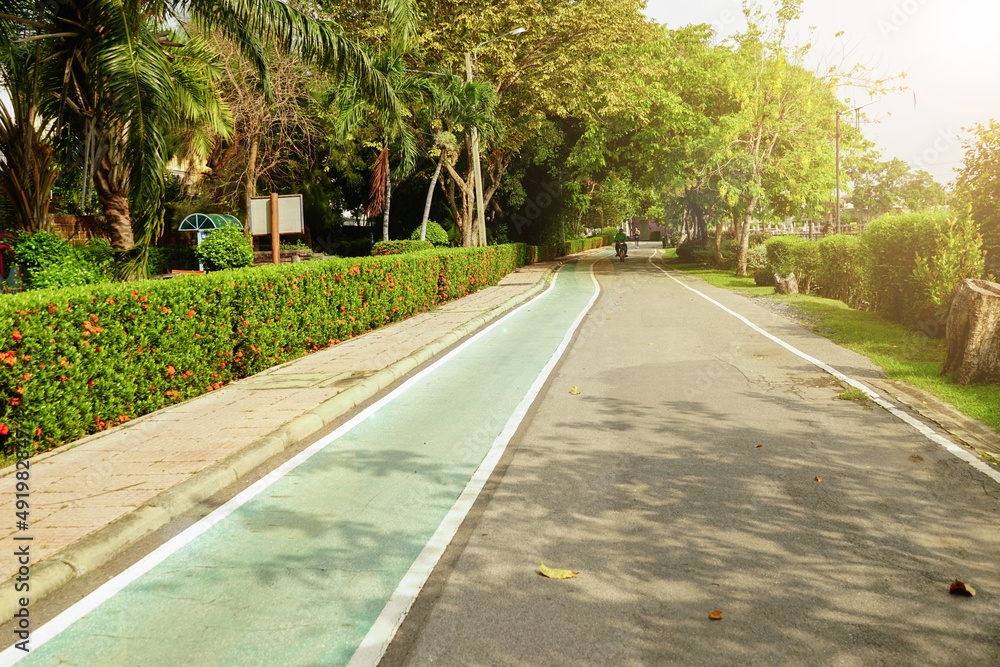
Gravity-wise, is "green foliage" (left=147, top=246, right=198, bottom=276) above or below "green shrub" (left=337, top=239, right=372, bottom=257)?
below

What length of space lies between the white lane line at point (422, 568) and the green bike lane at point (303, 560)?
0.7 inches

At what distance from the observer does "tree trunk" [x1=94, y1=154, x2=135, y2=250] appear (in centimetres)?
1303

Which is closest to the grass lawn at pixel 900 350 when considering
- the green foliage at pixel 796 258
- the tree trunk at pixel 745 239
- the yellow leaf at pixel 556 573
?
the green foliage at pixel 796 258

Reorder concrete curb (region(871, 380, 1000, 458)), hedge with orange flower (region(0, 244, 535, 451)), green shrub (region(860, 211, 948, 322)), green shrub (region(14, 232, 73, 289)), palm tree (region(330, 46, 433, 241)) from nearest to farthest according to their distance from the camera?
hedge with orange flower (region(0, 244, 535, 451)), concrete curb (region(871, 380, 1000, 458)), green shrub (region(860, 211, 948, 322)), green shrub (region(14, 232, 73, 289)), palm tree (region(330, 46, 433, 241))

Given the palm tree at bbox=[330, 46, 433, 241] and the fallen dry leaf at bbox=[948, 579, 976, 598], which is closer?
the fallen dry leaf at bbox=[948, 579, 976, 598]

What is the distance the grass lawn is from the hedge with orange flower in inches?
327

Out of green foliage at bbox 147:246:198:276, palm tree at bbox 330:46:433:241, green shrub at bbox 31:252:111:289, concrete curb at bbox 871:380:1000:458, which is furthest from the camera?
green foliage at bbox 147:246:198:276

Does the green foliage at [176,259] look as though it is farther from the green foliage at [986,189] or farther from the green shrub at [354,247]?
the green foliage at [986,189]

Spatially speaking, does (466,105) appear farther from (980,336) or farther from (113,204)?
(980,336)

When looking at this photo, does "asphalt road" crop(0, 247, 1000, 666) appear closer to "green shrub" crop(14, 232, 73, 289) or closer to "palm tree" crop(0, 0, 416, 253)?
"palm tree" crop(0, 0, 416, 253)

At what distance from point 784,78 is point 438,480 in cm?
3123

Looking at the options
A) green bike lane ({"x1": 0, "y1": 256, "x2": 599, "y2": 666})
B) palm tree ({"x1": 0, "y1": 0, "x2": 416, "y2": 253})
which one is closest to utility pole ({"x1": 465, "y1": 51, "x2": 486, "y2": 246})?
palm tree ({"x1": 0, "y1": 0, "x2": 416, "y2": 253})

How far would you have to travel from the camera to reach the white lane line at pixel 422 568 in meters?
3.33

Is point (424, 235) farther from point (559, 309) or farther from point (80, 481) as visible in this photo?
point (80, 481)
